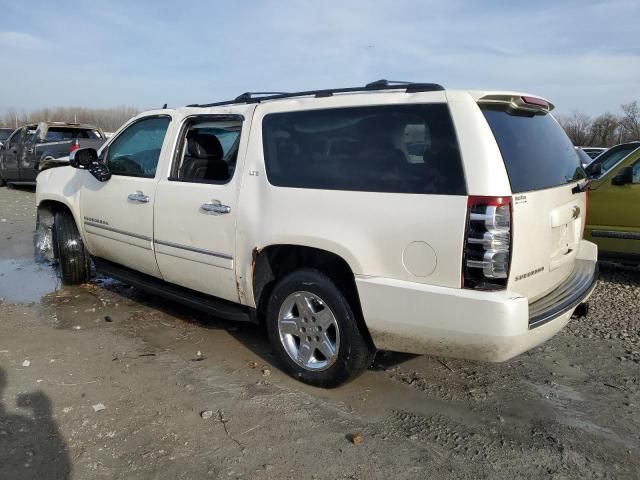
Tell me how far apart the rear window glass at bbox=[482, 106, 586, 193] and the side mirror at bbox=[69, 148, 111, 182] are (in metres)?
3.56

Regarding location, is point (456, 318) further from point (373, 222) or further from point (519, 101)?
point (519, 101)

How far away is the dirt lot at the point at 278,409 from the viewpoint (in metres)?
2.73

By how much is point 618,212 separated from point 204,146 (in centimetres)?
450

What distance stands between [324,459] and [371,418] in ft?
1.68

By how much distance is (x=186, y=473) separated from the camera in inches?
104

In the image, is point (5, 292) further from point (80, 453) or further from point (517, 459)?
point (517, 459)

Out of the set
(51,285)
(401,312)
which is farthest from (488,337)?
(51,285)

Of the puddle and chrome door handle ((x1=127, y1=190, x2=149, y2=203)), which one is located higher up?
chrome door handle ((x1=127, y1=190, x2=149, y2=203))

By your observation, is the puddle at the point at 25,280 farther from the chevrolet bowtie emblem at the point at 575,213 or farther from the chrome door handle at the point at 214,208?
the chevrolet bowtie emblem at the point at 575,213

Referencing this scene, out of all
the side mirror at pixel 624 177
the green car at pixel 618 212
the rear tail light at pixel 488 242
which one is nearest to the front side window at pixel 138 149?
the rear tail light at pixel 488 242

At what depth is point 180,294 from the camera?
4.40 meters

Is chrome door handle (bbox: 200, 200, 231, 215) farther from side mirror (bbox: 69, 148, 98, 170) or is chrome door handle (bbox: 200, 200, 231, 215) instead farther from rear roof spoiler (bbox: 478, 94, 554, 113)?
rear roof spoiler (bbox: 478, 94, 554, 113)

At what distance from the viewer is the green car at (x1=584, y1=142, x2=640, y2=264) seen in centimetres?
582

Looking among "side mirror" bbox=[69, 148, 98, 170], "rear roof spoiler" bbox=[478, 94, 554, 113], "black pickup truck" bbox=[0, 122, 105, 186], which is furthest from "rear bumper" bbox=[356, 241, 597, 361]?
"black pickup truck" bbox=[0, 122, 105, 186]
